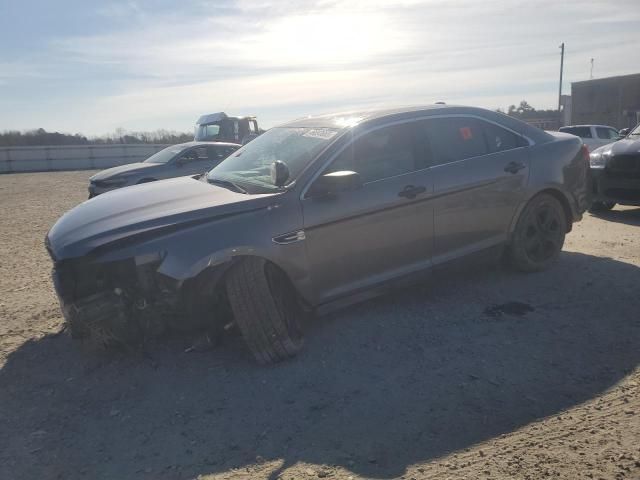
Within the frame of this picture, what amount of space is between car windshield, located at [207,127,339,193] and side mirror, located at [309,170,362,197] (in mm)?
197

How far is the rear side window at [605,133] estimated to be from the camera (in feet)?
57.9

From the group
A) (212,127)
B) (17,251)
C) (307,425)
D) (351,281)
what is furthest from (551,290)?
(212,127)

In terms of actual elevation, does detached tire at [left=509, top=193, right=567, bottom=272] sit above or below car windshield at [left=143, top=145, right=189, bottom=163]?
below

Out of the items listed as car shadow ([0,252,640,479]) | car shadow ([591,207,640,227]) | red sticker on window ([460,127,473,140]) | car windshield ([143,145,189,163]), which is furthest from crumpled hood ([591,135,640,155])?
car windshield ([143,145,189,163])

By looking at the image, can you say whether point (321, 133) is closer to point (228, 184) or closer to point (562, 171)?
point (228, 184)

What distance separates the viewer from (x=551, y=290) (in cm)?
478

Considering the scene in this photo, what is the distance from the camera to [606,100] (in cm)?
3731

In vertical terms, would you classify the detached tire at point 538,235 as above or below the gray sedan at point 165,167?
→ below

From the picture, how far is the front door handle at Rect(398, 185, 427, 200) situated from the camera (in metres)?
4.16

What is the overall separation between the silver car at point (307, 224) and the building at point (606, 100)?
3589 cm

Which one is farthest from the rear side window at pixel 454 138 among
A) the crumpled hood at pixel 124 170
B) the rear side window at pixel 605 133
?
the rear side window at pixel 605 133

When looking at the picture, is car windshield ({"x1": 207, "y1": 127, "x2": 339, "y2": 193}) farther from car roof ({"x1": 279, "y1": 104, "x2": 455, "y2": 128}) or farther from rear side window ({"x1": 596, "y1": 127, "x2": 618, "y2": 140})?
rear side window ({"x1": 596, "y1": 127, "x2": 618, "y2": 140})

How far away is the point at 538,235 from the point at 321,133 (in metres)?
2.52

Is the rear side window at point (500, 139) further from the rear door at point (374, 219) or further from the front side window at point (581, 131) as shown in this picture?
the front side window at point (581, 131)
